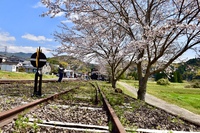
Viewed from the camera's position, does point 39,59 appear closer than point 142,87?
Yes

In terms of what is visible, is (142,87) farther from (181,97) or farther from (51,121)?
(181,97)

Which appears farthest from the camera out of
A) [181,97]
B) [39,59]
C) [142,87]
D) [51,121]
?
[181,97]

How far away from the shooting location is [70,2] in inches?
385

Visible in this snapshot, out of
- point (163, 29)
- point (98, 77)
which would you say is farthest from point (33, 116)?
point (98, 77)

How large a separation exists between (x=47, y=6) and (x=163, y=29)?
4.84 meters

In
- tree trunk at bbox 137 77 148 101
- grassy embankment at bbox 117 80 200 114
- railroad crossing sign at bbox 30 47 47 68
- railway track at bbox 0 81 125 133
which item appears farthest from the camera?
grassy embankment at bbox 117 80 200 114

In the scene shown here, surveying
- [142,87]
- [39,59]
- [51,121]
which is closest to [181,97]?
[142,87]

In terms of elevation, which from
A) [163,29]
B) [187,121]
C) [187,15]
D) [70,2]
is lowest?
[187,121]

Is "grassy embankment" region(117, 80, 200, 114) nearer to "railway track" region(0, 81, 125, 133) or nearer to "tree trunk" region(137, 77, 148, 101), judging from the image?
"tree trunk" region(137, 77, 148, 101)

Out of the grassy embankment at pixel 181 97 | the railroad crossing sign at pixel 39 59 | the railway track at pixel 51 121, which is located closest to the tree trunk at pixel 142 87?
the grassy embankment at pixel 181 97

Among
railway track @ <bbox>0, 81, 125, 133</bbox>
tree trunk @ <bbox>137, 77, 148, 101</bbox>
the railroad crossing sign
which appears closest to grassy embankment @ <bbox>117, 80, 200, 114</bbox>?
tree trunk @ <bbox>137, 77, 148, 101</bbox>

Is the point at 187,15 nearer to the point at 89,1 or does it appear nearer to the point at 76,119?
the point at 89,1

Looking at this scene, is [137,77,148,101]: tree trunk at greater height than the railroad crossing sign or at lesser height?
lesser

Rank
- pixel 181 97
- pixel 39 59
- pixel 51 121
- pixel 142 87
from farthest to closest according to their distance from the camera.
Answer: pixel 181 97 < pixel 142 87 < pixel 39 59 < pixel 51 121
